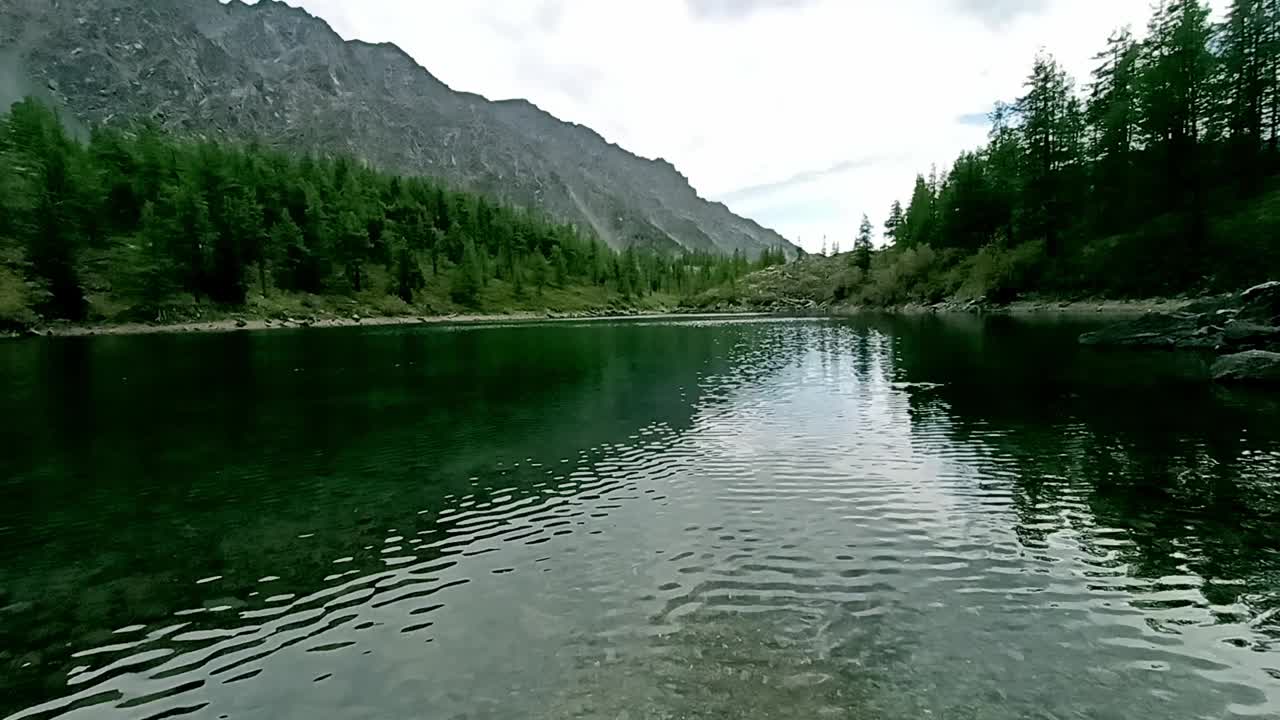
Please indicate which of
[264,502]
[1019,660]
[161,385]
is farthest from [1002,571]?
[161,385]

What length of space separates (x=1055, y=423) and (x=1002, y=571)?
18.4 meters

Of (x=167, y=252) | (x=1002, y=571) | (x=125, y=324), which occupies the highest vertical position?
(x=167, y=252)

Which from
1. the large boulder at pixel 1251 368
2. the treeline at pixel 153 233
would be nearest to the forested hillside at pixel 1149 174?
the large boulder at pixel 1251 368

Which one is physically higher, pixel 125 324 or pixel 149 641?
pixel 125 324

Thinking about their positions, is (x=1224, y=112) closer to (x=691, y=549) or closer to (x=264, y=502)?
(x=691, y=549)

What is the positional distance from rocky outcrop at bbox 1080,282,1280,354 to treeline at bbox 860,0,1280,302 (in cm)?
2654

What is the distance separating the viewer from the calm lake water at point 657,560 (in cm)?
988

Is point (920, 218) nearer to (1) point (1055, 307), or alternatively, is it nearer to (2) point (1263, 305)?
(1) point (1055, 307)

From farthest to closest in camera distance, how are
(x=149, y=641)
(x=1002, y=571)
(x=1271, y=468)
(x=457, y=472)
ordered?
(x=457, y=472)
(x=1271, y=468)
(x=1002, y=571)
(x=149, y=641)

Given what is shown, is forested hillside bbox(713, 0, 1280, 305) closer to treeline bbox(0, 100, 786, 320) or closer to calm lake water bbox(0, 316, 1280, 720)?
calm lake water bbox(0, 316, 1280, 720)

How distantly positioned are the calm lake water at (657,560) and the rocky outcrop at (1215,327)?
1186 centimetres

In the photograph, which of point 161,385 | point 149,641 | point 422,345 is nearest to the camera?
point 149,641

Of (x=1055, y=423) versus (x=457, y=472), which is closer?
(x=457, y=472)

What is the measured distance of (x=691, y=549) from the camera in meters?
15.8
